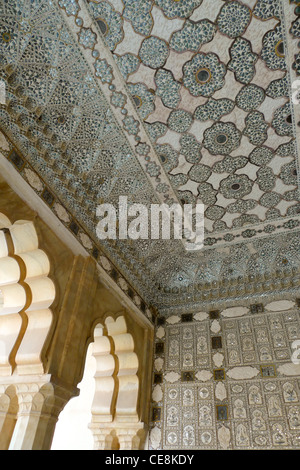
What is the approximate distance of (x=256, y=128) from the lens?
3895 mm

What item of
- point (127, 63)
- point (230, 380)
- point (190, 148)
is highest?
point (190, 148)

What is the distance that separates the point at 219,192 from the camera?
185 inches

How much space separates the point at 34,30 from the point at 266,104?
2.38m

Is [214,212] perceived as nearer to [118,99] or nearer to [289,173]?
[289,173]

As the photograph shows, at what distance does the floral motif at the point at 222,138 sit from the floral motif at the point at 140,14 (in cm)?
124

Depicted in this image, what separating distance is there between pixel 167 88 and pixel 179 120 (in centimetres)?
40

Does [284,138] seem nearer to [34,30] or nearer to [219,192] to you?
[219,192]

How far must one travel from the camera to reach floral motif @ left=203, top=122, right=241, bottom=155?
3926 mm

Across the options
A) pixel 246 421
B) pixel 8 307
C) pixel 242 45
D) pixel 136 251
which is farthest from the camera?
pixel 136 251

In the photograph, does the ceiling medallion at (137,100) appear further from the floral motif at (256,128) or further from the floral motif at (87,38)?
the floral motif at (256,128)

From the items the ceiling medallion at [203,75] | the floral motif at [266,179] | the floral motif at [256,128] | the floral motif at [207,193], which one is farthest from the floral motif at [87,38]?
the floral motif at [266,179]

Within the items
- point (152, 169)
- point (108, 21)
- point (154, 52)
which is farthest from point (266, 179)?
point (108, 21)

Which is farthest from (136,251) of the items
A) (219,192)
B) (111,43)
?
(111,43)
